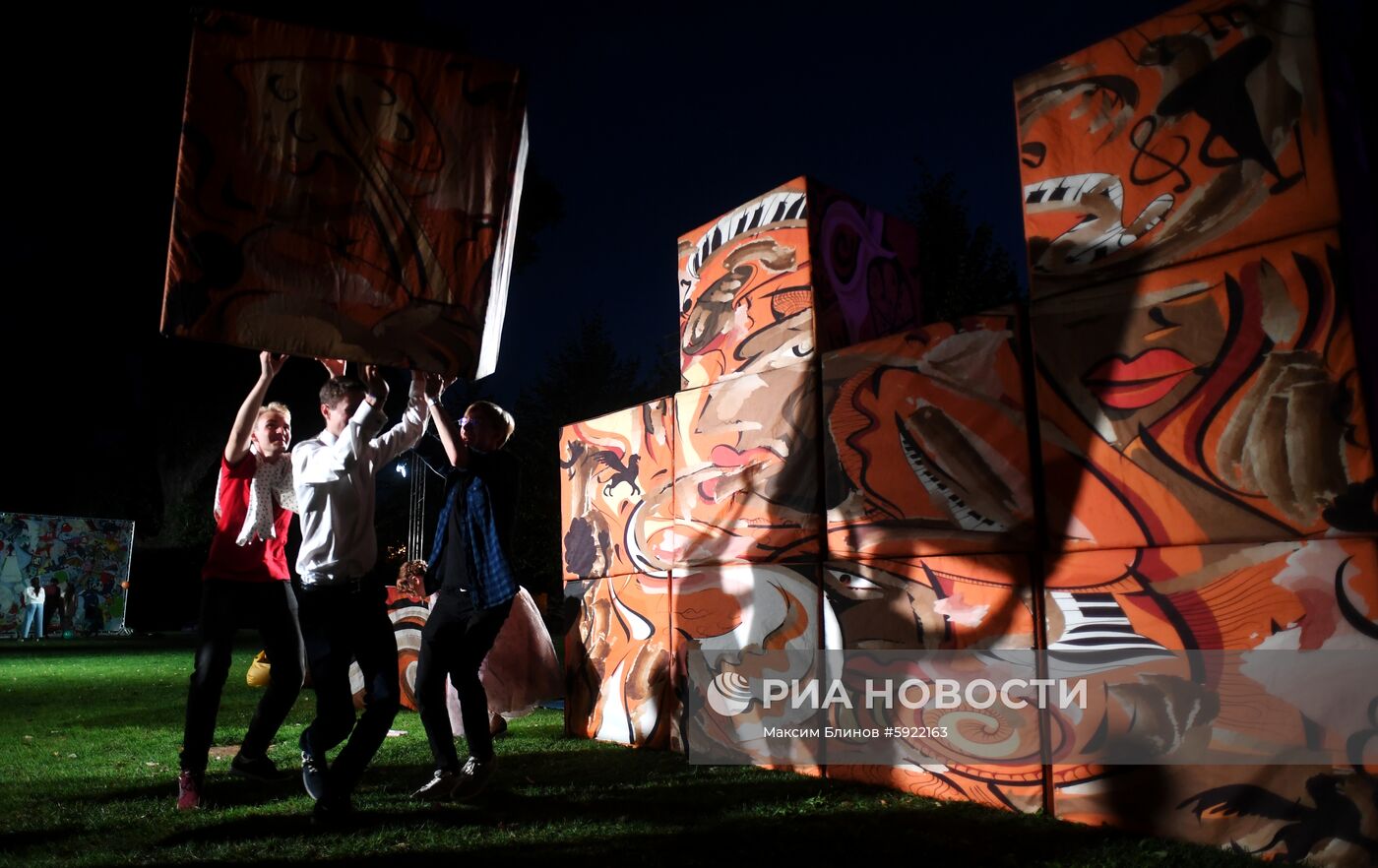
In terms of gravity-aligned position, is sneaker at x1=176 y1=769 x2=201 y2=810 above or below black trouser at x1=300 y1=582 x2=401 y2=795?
below

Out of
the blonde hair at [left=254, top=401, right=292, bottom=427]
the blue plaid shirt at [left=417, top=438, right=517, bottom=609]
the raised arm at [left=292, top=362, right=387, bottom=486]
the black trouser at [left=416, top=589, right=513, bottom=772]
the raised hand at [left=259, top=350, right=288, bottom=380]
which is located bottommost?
the black trouser at [left=416, top=589, right=513, bottom=772]

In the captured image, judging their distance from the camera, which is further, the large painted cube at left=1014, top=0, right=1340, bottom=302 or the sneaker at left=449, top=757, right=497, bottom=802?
the sneaker at left=449, top=757, right=497, bottom=802

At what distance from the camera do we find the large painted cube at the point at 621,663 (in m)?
5.38

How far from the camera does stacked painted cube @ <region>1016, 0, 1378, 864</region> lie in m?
2.98

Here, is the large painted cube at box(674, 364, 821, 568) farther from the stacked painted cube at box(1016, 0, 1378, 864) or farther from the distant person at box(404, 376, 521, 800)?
the distant person at box(404, 376, 521, 800)

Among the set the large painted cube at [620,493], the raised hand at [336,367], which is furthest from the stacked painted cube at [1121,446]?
the raised hand at [336,367]

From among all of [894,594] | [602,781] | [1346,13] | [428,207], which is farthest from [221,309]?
[1346,13]

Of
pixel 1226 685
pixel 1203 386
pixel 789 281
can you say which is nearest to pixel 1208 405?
pixel 1203 386

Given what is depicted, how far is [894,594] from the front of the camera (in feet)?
13.8

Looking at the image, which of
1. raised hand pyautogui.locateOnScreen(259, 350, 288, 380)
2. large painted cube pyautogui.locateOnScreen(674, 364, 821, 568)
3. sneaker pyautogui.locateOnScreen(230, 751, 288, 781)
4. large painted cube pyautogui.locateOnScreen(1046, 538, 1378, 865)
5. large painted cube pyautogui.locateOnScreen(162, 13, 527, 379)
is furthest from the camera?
large painted cube pyautogui.locateOnScreen(674, 364, 821, 568)

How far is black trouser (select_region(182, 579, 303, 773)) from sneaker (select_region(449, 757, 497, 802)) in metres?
0.93

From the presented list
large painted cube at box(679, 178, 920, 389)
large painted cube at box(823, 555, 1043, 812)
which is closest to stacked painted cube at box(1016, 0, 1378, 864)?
large painted cube at box(823, 555, 1043, 812)

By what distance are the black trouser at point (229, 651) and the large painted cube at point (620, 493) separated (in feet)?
7.16

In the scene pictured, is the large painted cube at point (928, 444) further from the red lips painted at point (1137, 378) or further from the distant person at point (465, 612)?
the distant person at point (465, 612)
